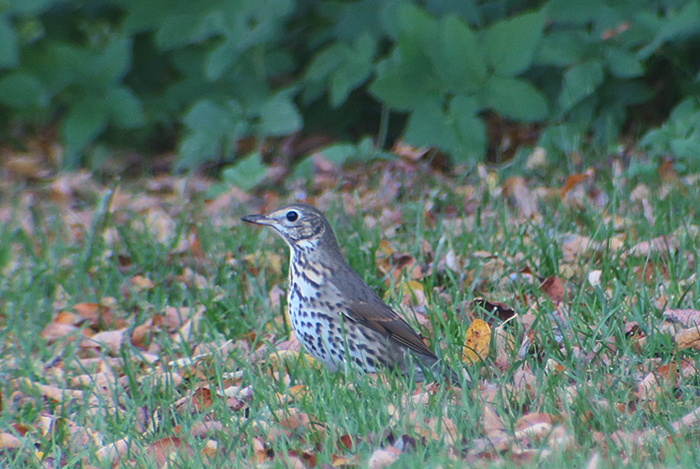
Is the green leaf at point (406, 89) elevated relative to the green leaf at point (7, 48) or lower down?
lower down

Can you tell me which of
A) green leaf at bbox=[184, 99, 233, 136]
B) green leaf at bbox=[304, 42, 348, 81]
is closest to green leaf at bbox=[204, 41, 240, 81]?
green leaf at bbox=[184, 99, 233, 136]

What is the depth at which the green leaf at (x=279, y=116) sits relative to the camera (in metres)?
6.33

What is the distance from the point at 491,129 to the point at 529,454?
525cm

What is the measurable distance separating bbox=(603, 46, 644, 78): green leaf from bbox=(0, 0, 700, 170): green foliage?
0.02 m

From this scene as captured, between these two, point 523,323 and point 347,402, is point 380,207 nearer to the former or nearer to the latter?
point 523,323

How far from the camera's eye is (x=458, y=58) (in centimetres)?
548

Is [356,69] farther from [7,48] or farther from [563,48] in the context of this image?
[7,48]

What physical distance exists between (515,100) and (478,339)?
2.67 m

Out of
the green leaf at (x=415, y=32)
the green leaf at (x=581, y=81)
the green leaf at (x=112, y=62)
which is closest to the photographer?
the green leaf at (x=415, y=32)

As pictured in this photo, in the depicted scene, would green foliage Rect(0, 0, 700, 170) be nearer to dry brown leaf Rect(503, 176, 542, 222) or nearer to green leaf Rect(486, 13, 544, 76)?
green leaf Rect(486, 13, 544, 76)

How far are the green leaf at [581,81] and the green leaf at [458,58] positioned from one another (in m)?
0.60

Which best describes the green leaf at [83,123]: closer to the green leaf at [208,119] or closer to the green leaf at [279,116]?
the green leaf at [208,119]

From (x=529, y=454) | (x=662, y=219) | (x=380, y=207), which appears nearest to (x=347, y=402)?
(x=529, y=454)

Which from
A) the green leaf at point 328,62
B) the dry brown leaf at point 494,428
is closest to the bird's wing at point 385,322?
the dry brown leaf at point 494,428
